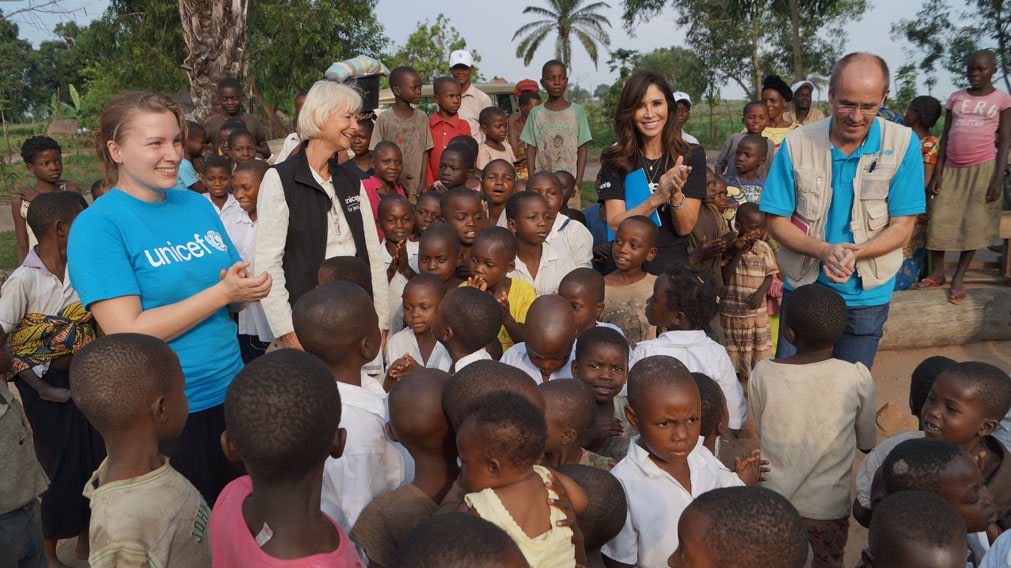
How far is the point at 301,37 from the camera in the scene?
16344mm

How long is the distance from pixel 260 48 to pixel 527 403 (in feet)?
55.2

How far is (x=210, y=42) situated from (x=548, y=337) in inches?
348

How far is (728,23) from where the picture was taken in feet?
75.9

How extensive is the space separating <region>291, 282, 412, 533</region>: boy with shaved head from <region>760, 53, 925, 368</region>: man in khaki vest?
1999mm

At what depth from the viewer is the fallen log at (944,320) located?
235 inches

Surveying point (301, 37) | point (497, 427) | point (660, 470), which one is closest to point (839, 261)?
point (660, 470)

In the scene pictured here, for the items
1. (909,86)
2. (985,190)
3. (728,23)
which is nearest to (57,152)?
(985,190)

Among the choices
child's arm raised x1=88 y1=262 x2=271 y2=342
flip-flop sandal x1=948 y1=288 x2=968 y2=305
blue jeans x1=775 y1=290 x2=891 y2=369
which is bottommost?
flip-flop sandal x1=948 y1=288 x2=968 y2=305

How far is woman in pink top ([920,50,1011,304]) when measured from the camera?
6043mm

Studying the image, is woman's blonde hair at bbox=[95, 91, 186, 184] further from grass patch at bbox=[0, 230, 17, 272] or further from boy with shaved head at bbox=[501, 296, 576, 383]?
grass patch at bbox=[0, 230, 17, 272]

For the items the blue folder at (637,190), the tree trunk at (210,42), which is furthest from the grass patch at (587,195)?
the blue folder at (637,190)

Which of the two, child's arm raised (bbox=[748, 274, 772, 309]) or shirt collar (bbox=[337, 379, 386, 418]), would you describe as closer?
shirt collar (bbox=[337, 379, 386, 418])

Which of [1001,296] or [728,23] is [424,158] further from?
[728,23]

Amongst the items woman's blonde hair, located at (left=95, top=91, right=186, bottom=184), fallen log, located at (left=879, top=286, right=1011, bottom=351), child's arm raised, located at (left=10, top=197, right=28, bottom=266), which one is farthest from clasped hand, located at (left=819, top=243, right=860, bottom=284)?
child's arm raised, located at (left=10, top=197, right=28, bottom=266)
